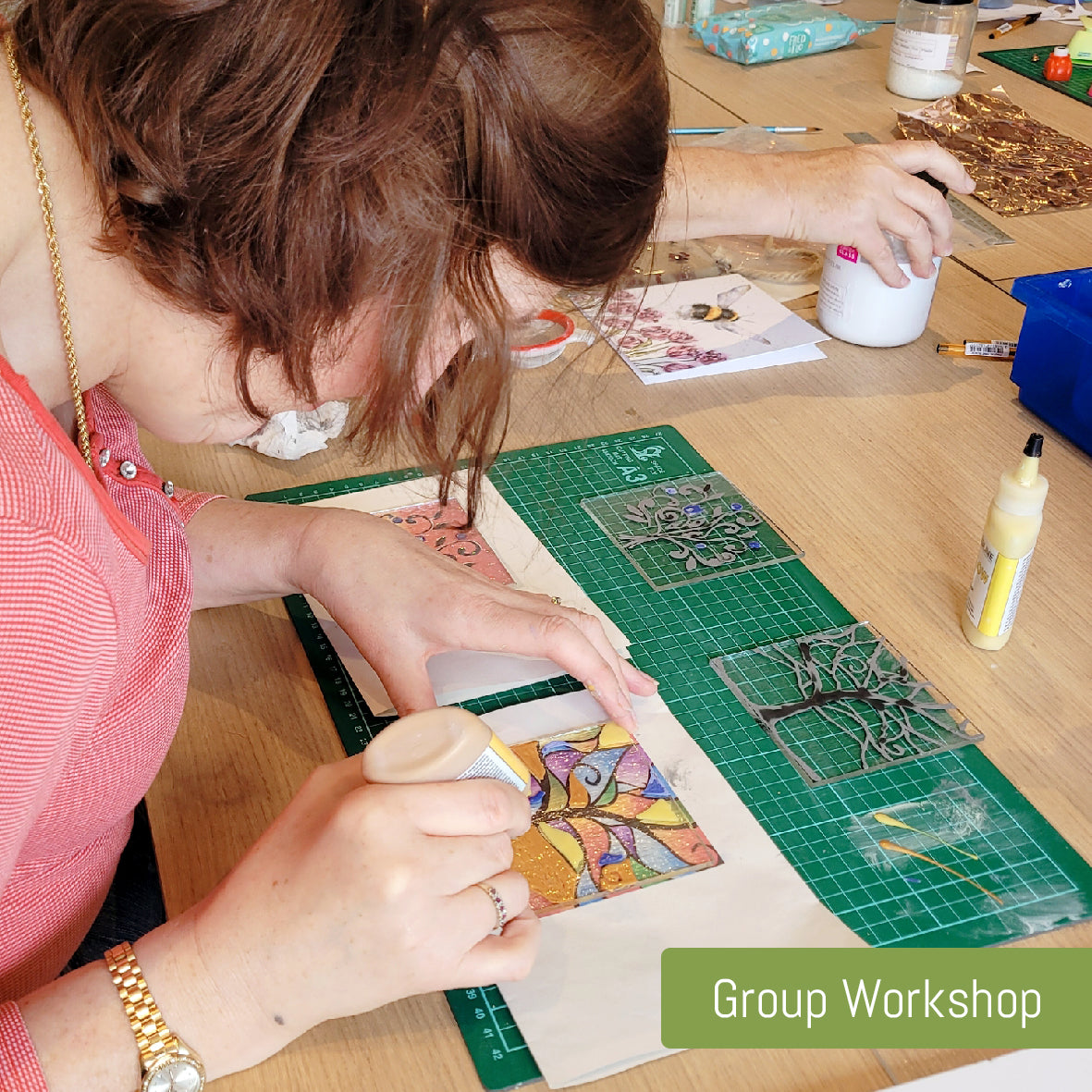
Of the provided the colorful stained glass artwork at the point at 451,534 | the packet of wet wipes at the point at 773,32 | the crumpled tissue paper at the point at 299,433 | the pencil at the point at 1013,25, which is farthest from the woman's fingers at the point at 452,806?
the pencil at the point at 1013,25

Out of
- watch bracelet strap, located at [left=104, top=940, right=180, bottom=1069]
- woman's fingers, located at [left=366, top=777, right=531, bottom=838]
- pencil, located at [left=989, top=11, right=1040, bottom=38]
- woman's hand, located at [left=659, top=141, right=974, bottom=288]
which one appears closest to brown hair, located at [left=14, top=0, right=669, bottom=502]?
woman's fingers, located at [left=366, top=777, right=531, bottom=838]

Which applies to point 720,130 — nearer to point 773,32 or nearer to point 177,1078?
point 773,32

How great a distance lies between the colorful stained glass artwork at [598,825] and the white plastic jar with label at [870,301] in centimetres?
68

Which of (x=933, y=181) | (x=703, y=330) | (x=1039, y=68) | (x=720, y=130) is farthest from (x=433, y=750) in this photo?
(x=1039, y=68)

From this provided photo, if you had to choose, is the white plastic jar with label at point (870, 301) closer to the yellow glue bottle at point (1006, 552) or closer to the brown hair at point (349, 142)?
the yellow glue bottle at point (1006, 552)

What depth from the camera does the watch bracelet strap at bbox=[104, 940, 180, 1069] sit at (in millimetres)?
642

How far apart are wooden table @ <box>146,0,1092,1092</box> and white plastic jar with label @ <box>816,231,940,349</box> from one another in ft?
0.07

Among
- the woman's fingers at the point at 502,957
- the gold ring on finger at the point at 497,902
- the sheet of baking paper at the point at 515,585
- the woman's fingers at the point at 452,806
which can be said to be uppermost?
the woman's fingers at the point at 452,806

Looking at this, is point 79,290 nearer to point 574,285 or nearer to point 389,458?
point 574,285

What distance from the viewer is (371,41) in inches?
23.0

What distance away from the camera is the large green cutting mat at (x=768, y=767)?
2.44ft

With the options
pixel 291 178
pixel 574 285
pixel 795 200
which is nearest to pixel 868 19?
pixel 795 200

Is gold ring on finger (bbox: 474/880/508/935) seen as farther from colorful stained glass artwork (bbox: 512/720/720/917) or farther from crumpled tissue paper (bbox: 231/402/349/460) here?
crumpled tissue paper (bbox: 231/402/349/460)

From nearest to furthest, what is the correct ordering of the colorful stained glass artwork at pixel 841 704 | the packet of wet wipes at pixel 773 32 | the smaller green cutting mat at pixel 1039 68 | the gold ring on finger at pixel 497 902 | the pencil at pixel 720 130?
the gold ring on finger at pixel 497 902 < the colorful stained glass artwork at pixel 841 704 < the pencil at pixel 720 130 < the smaller green cutting mat at pixel 1039 68 < the packet of wet wipes at pixel 773 32
